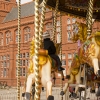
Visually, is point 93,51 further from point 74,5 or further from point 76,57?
point 74,5

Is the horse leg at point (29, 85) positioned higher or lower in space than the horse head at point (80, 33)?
lower

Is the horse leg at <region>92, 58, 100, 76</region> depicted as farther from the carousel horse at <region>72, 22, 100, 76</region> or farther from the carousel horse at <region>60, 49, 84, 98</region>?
the carousel horse at <region>60, 49, 84, 98</region>

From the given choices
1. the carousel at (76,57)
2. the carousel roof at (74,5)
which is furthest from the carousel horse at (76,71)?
the carousel roof at (74,5)

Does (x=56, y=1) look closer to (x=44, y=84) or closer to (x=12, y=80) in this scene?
(x=44, y=84)

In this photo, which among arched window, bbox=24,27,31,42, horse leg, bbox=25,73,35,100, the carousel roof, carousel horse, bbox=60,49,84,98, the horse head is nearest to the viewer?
horse leg, bbox=25,73,35,100

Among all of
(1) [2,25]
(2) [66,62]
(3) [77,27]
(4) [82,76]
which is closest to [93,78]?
(4) [82,76]

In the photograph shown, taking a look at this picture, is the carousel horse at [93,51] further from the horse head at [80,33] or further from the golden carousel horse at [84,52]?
the horse head at [80,33]

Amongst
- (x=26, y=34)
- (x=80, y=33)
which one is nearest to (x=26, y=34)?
(x=26, y=34)

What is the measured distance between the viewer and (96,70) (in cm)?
654

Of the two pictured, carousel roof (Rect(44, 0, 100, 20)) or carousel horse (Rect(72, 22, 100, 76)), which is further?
carousel roof (Rect(44, 0, 100, 20))

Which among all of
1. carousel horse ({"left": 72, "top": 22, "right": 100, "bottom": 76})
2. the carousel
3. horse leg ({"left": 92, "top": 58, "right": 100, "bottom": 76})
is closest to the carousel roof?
the carousel

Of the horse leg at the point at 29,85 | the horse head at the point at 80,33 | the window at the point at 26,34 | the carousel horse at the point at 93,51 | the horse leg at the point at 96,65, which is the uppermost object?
the window at the point at 26,34

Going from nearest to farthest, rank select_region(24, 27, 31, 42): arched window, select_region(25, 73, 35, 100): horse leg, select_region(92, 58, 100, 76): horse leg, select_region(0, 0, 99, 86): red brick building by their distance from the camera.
Result: select_region(25, 73, 35, 100): horse leg < select_region(92, 58, 100, 76): horse leg < select_region(0, 0, 99, 86): red brick building < select_region(24, 27, 31, 42): arched window

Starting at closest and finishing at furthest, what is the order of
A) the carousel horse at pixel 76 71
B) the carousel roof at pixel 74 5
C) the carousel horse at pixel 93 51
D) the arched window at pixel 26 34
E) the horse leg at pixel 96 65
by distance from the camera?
the horse leg at pixel 96 65 → the carousel horse at pixel 93 51 → the carousel horse at pixel 76 71 → the carousel roof at pixel 74 5 → the arched window at pixel 26 34
